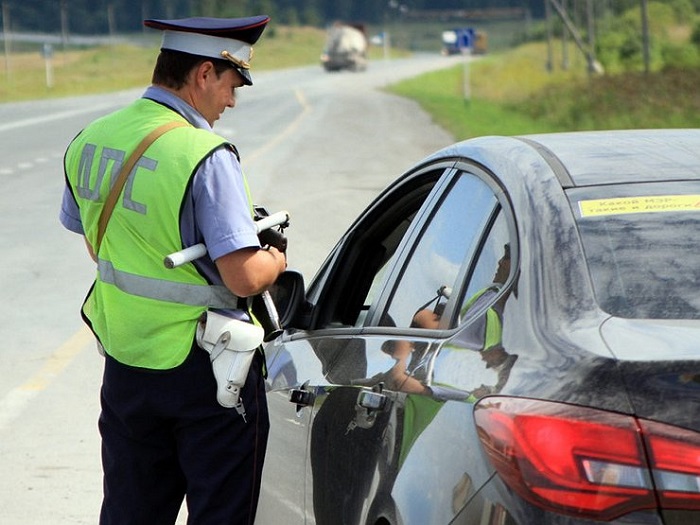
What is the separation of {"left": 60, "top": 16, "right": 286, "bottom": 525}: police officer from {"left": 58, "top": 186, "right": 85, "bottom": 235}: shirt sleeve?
22 centimetres

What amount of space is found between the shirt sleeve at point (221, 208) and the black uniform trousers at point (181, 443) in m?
0.29

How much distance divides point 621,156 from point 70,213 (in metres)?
1.66

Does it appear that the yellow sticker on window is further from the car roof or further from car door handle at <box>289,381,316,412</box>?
car door handle at <box>289,381,316,412</box>

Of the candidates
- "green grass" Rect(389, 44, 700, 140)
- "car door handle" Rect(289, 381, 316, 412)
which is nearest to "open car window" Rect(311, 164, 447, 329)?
"car door handle" Rect(289, 381, 316, 412)

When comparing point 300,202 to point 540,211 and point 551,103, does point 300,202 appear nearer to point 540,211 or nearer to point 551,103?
point 540,211

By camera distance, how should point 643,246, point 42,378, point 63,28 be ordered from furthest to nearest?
point 63,28 → point 42,378 → point 643,246

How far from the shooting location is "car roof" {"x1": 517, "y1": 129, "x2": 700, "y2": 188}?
3.32 metres

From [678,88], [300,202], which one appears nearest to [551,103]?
[678,88]

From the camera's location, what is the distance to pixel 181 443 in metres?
4.05

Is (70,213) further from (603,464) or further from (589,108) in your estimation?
(589,108)

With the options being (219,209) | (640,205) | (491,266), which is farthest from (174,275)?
(640,205)

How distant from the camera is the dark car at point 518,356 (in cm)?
255

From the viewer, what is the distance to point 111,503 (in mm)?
4188

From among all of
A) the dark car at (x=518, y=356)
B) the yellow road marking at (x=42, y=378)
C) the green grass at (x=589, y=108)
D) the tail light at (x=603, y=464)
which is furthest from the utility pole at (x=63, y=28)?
the tail light at (x=603, y=464)
